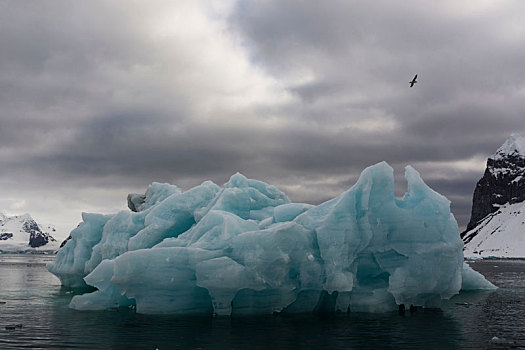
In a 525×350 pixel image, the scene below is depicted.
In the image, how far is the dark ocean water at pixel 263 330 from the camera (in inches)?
713

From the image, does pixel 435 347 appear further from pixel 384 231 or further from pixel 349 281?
pixel 384 231

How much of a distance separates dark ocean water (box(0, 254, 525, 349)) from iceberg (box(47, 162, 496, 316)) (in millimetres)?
1148

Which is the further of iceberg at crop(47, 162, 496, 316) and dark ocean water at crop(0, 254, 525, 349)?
iceberg at crop(47, 162, 496, 316)

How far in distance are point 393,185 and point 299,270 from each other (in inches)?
248

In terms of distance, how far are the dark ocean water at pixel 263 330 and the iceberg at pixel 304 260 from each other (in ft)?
3.77

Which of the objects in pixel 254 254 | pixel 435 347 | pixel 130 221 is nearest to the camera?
pixel 435 347

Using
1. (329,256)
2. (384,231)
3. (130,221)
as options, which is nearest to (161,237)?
(130,221)

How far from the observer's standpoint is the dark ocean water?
713 inches

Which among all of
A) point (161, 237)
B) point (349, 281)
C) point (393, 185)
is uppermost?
point (393, 185)

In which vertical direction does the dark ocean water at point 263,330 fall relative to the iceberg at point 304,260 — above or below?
below

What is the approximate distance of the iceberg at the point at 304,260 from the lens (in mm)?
23469

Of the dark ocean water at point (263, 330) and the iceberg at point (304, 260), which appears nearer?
the dark ocean water at point (263, 330)

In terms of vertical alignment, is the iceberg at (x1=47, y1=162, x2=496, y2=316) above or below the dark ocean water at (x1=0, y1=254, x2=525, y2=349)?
above

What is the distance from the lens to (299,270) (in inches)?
961
